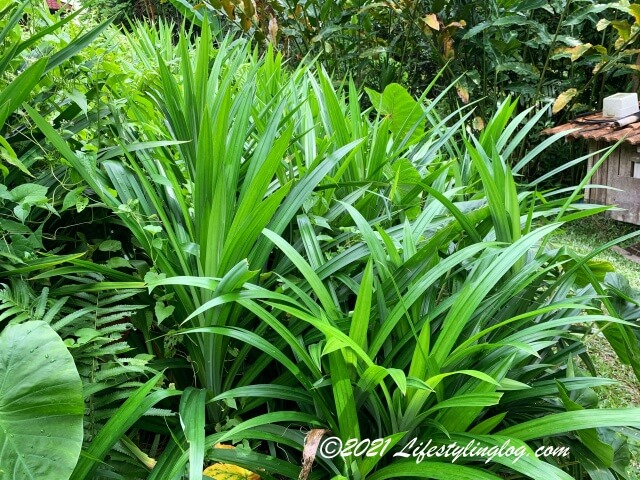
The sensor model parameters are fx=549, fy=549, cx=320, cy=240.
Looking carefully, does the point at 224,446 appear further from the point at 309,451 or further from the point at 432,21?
the point at 432,21

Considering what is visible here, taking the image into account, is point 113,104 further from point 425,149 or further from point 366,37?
point 366,37

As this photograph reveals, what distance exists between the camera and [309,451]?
2.71 ft

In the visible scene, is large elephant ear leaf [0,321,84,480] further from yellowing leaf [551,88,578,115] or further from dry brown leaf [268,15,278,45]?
yellowing leaf [551,88,578,115]

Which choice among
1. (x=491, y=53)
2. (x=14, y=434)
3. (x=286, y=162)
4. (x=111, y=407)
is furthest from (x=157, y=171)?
(x=491, y=53)

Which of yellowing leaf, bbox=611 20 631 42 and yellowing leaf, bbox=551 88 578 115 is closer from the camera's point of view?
yellowing leaf, bbox=611 20 631 42

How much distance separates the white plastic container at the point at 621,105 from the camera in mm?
3947

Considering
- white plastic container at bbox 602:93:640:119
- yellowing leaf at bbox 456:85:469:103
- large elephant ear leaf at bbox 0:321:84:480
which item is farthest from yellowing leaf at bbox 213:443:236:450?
white plastic container at bbox 602:93:640:119

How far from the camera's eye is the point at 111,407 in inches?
36.9

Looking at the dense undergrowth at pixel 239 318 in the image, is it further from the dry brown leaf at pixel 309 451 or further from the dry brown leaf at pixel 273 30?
the dry brown leaf at pixel 273 30

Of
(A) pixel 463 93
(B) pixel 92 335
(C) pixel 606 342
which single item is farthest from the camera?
(A) pixel 463 93

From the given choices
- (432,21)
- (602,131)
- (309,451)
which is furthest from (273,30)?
(309,451)

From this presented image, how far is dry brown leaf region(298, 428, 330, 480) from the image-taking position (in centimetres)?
82

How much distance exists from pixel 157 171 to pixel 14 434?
651 mm

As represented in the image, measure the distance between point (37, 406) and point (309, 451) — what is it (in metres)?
0.38
